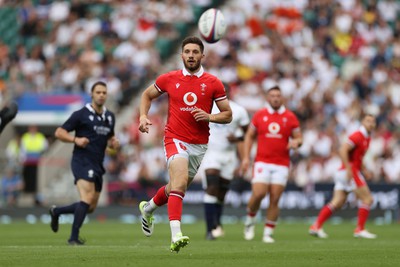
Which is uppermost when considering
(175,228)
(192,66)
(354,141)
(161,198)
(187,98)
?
(192,66)

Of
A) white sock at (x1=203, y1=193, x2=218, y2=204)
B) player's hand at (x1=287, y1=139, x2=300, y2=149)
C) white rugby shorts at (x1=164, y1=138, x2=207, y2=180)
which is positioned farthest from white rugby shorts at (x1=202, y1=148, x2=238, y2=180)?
white rugby shorts at (x1=164, y1=138, x2=207, y2=180)

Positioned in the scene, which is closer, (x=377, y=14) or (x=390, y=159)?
(x=390, y=159)

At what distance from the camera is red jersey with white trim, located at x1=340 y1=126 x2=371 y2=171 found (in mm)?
20406

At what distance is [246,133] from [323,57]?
14.0 m

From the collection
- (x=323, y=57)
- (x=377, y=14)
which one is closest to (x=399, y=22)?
(x=377, y=14)

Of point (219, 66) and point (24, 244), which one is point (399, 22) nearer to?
point (219, 66)

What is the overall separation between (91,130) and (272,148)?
346cm

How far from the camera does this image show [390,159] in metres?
28.9

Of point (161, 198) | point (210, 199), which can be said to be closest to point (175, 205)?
point (161, 198)

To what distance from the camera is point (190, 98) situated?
14.0 m

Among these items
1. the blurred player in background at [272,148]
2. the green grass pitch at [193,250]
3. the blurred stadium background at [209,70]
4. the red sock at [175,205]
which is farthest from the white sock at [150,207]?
the blurred stadium background at [209,70]

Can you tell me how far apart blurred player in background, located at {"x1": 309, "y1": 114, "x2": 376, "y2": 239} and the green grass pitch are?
1.16 feet

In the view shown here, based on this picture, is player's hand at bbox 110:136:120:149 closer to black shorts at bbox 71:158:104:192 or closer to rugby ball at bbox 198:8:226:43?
black shorts at bbox 71:158:104:192

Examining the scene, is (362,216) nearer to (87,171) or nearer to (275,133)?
(275,133)
